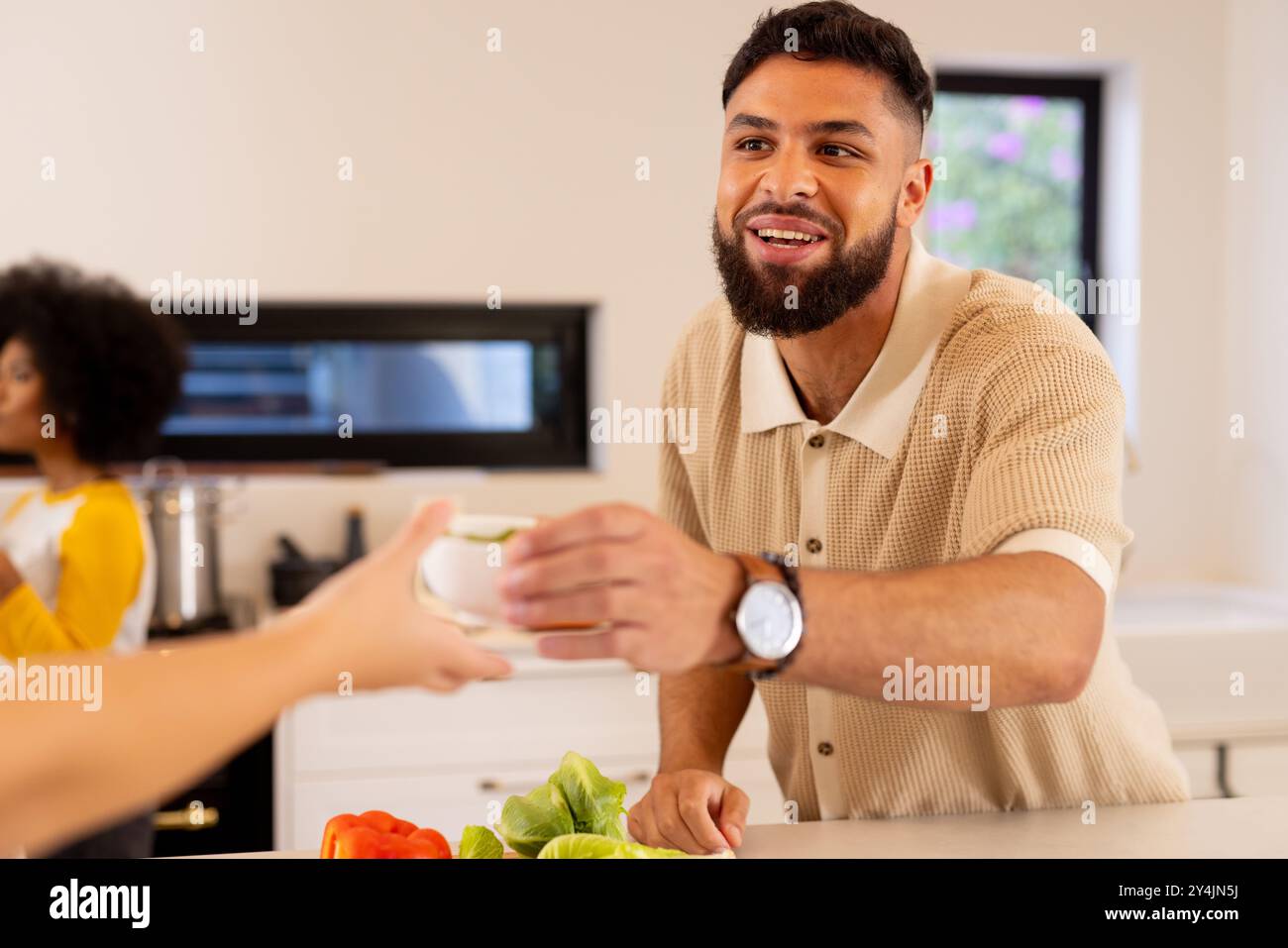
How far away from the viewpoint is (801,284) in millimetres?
1150

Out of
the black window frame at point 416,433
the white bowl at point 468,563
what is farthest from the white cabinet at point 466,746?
the white bowl at point 468,563

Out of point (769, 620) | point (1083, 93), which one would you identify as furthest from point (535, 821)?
point (1083, 93)

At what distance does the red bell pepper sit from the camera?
2.64 ft

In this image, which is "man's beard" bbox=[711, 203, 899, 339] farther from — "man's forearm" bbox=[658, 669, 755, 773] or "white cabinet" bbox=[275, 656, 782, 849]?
"white cabinet" bbox=[275, 656, 782, 849]

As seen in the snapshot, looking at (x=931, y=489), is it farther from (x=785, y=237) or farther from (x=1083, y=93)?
(x=1083, y=93)

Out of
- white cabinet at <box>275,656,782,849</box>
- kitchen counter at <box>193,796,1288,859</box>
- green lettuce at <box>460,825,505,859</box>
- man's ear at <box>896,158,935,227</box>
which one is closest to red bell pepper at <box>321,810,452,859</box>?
green lettuce at <box>460,825,505,859</box>

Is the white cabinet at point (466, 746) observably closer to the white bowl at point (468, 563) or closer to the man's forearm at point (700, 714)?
the man's forearm at point (700, 714)

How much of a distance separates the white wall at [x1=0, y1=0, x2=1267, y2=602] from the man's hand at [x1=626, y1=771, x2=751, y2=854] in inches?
60.0

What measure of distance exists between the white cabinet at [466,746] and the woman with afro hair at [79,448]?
0.35m

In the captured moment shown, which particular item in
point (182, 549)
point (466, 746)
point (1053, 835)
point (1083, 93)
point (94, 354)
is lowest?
point (466, 746)

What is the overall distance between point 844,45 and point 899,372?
0.29 metres

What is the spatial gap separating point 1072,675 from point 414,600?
1.63ft

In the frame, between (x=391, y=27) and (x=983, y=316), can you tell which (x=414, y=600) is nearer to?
(x=983, y=316)
